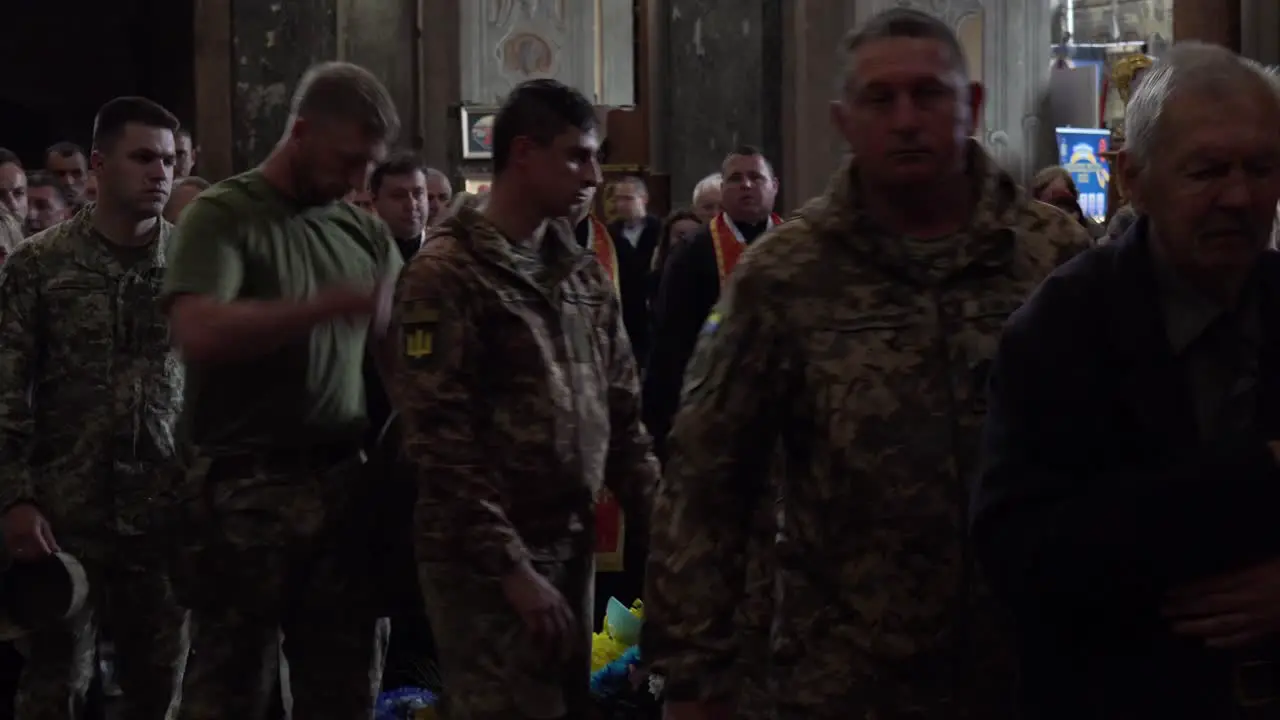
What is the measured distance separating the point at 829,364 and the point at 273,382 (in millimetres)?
1653

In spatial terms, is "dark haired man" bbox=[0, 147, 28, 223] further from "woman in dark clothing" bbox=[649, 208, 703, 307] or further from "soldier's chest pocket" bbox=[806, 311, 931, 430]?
"soldier's chest pocket" bbox=[806, 311, 931, 430]

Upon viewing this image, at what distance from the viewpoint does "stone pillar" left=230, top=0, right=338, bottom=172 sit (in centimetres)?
1184

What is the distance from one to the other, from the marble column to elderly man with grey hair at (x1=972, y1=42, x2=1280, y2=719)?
10680 mm

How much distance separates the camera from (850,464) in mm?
2590

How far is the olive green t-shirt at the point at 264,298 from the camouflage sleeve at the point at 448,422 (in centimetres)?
23

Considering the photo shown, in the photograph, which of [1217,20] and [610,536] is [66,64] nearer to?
[1217,20]

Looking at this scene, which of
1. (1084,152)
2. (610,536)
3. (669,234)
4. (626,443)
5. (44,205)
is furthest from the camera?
(1084,152)

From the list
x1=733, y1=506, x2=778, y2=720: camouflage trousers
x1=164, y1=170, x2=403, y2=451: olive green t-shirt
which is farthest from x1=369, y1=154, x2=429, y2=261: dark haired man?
x1=733, y1=506, x2=778, y2=720: camouflage trousers

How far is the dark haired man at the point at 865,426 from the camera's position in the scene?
2578mm

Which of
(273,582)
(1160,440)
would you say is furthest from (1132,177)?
(273,582)

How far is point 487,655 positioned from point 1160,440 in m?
1.83

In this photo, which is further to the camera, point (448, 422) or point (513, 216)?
point (513, 216)

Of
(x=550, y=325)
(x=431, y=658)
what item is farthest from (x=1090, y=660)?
(x=431, y=658)

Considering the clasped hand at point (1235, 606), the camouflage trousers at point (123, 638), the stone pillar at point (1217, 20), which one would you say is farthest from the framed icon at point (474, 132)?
the clasped hand at point (1235, 606)
